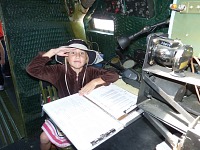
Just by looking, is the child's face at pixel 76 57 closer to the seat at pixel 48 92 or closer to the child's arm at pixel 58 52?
the child's arm at pixel 58 52

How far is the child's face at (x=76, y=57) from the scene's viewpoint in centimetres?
134

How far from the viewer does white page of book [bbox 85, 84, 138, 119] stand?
89 centimetres

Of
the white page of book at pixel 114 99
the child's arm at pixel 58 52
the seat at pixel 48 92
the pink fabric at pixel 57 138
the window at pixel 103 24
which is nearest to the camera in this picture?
the white page of book at pixel 114 99

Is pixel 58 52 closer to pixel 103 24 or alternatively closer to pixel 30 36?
pixel 30 36

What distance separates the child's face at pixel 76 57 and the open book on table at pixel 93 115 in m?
0.33

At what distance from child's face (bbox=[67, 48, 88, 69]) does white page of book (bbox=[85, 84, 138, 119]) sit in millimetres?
295

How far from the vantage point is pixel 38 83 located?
1641mm

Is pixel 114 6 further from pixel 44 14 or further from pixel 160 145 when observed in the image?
pixel 160 145

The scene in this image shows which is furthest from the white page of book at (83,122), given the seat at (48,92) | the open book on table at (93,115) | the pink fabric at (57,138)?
the seat at (48,92)

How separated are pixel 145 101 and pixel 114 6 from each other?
104 cm

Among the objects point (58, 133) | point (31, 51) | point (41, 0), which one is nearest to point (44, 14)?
point (41, 0)

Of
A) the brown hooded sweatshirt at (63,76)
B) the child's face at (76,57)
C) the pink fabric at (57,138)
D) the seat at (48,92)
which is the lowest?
the pink fabric at (57,138)

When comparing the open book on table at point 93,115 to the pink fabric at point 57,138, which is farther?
the pink fabric at point 57,138

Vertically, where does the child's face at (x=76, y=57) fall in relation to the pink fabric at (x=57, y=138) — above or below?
above
